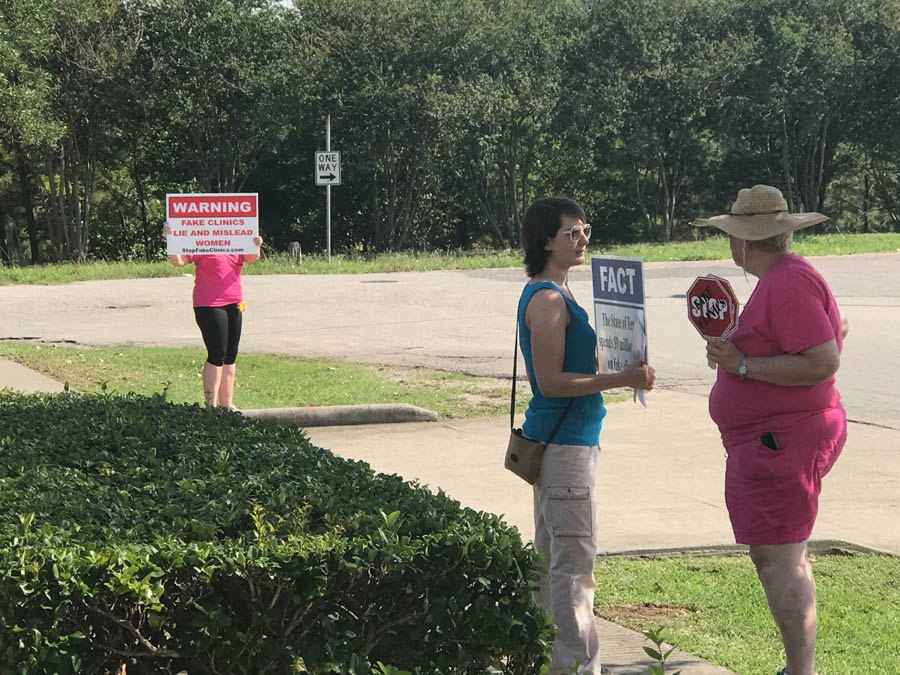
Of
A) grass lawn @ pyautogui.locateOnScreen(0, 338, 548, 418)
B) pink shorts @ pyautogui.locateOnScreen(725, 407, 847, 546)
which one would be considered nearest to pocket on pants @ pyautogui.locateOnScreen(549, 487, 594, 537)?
pink shorts @ pyautogui.locateOnScreen(725, 407, 847, 546)

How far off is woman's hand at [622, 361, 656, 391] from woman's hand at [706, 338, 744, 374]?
0.23 m

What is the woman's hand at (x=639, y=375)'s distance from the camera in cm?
427

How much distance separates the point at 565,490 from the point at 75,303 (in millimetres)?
18700

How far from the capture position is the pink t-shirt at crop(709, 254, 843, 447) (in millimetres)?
4137

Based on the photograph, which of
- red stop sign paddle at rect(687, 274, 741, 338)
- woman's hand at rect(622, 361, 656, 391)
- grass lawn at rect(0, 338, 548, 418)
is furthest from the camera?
grass lawn at rect(0, 338, 548, 418)

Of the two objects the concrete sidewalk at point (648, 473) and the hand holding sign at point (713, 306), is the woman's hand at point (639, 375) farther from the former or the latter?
the concrete sidewalk at point (648, 473)

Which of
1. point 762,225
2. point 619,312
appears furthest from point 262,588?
point 762,225

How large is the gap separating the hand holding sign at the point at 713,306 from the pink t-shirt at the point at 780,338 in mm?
158

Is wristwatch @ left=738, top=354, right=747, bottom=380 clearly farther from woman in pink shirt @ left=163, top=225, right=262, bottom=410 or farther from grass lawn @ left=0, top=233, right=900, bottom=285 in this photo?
grass lawn @ left=0, top=233, right=900, bottom=285

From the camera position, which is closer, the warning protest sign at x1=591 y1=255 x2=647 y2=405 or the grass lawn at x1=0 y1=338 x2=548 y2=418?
the warning protest sign at x1=591 y1=255 x2=647 y2=405

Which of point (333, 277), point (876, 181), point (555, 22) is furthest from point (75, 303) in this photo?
point (876, 181)

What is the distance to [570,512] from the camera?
14.4ft

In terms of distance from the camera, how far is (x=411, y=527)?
341 centimetres

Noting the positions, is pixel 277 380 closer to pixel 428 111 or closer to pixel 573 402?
pixel 573 402
